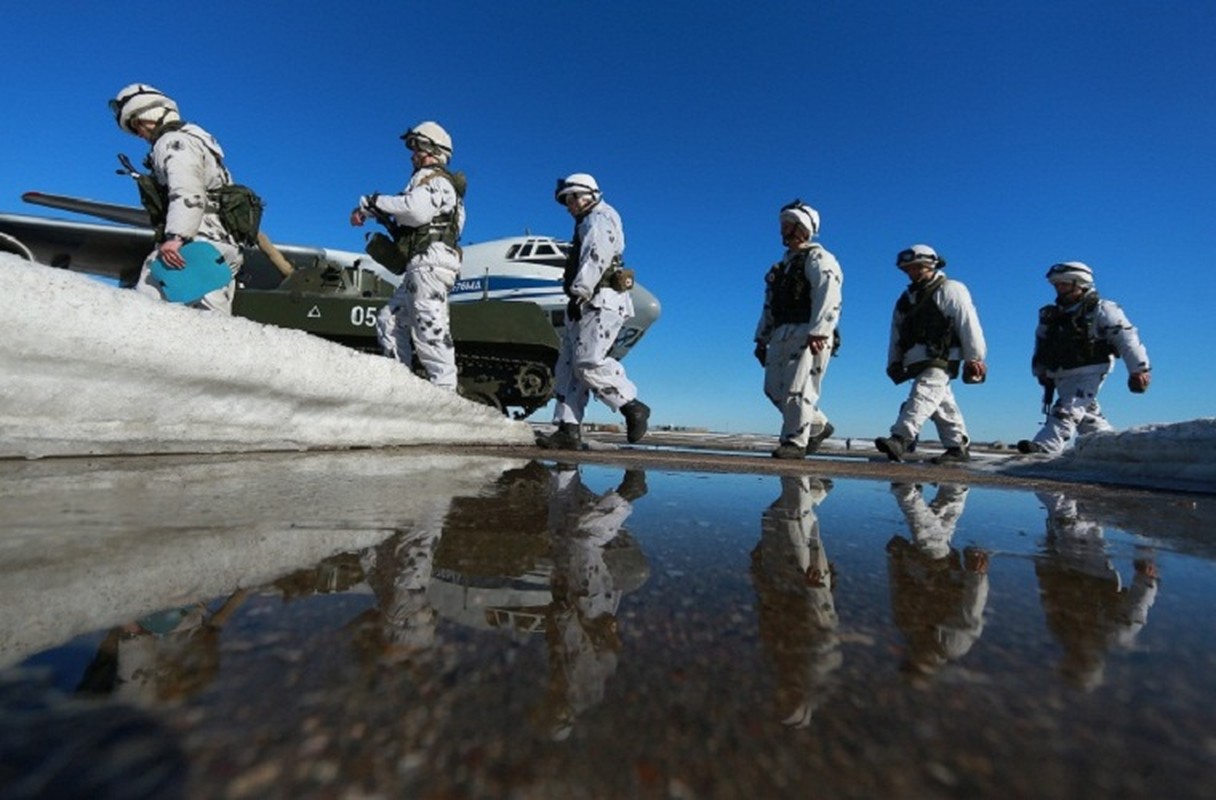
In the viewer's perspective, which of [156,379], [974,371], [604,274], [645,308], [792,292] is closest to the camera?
[156,379]

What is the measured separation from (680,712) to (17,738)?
437 millimetres

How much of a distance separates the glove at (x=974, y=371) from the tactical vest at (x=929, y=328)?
8 centimetres

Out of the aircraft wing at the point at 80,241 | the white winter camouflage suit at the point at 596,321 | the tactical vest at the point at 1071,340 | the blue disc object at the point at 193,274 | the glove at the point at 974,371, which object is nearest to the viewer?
the blue disc object at the point at 193,274

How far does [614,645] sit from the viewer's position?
1.97ft

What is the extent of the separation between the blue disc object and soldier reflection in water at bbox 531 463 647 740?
300 cm

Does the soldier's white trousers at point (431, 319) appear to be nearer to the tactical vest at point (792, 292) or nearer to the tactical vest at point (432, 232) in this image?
the tactical vest at point (432, 232)

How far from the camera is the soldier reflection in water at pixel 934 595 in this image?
0.61 metres

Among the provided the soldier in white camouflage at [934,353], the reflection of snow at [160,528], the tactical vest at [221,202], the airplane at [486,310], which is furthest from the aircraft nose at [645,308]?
the reflection of snow at [160,528]

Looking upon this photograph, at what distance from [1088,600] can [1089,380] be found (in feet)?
19.9

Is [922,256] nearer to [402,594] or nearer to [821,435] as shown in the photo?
[821,435]

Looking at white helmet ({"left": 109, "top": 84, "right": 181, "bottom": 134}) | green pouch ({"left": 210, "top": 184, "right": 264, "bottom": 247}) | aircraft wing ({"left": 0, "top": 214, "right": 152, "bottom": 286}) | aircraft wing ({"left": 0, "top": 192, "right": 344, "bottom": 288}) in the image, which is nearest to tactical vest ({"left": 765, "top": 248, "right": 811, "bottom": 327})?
green pouch ({"left": 210, "top": 184, "right": 264, "bottom": 247})

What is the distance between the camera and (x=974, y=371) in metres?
4.79

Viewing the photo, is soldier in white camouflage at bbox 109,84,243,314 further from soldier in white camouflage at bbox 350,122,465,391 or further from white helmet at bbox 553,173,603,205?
white helmet at bbox 553,173,603,205

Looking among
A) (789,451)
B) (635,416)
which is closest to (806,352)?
(789,451)
